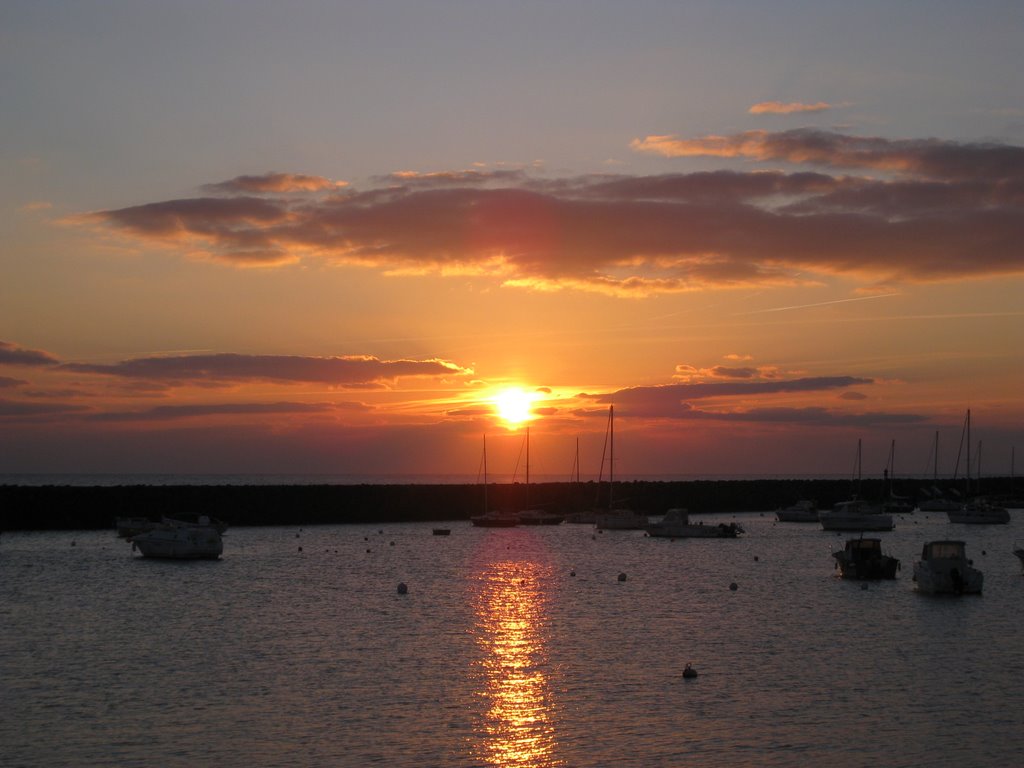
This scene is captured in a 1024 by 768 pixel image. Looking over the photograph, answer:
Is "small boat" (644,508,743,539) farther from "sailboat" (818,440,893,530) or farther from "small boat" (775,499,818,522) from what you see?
"small boat" (775,499,818,522)

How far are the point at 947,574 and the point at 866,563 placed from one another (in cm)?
830

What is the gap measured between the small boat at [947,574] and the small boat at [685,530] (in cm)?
4540

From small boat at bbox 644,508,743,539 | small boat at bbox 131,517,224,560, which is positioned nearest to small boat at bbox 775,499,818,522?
small boat at bbox 644,508,743,539

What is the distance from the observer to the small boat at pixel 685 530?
98312 millimetres

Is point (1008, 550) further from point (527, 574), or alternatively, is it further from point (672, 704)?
point (672, 704)

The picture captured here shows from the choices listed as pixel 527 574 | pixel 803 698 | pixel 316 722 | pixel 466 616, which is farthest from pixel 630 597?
pixel 316 722

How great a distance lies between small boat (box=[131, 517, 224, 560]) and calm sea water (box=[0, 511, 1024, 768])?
19.7 feet

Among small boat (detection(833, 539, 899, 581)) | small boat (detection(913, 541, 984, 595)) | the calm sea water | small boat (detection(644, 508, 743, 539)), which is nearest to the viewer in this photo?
the calm sea water

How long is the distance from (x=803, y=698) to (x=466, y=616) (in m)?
18.9

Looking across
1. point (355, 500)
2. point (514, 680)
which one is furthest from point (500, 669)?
point (355, 500)

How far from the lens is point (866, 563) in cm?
5975

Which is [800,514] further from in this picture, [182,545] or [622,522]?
[182,545]

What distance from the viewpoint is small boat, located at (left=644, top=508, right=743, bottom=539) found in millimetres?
98312

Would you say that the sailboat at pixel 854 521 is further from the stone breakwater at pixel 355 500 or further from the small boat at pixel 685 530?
the stone breakwater at pixel 355 500
